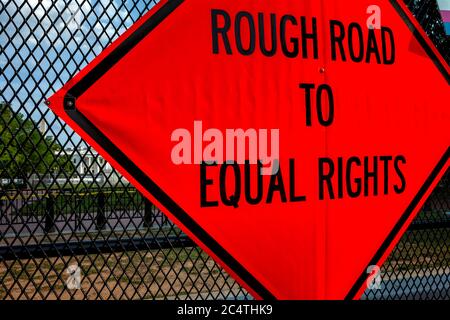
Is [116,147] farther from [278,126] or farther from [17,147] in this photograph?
[278,126]

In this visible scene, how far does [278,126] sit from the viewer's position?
1649mm

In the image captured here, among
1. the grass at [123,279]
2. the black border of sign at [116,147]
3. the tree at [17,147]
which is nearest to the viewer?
the black border of sign at [116,147]

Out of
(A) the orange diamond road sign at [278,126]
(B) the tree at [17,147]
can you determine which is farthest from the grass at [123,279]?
(A) the orange diamond road sign at [278,126]

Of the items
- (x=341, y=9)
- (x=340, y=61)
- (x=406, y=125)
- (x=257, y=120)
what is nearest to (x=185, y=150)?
(x=257, y=120)

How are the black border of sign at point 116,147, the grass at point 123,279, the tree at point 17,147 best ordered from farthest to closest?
the grass at point 123,279
the tree at point 17,147
the black border of sign at point 116,147

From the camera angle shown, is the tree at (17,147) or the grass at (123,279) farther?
the grass at (123,279)

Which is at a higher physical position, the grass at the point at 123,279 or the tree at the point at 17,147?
the tree at the point at 17,147

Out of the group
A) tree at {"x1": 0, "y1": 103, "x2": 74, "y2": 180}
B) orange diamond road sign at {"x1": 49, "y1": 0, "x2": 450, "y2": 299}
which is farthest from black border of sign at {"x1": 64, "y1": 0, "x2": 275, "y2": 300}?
tree at {"x1": 0, "y1": 103, "x2": 74, "y2": 180}

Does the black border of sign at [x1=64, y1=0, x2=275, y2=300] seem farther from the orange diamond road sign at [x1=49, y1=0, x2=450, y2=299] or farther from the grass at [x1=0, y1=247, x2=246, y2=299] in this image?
the grass at [x1=0, y1=247, x2=246, y2=299]

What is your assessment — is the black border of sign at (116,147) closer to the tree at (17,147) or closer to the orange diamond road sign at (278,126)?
the orange diamond road sign at (278,126)

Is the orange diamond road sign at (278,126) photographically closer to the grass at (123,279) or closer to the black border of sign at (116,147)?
the black border of sign at (116,147)

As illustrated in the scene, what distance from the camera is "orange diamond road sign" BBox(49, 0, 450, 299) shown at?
4.62ft

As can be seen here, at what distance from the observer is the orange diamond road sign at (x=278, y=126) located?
141 cm
